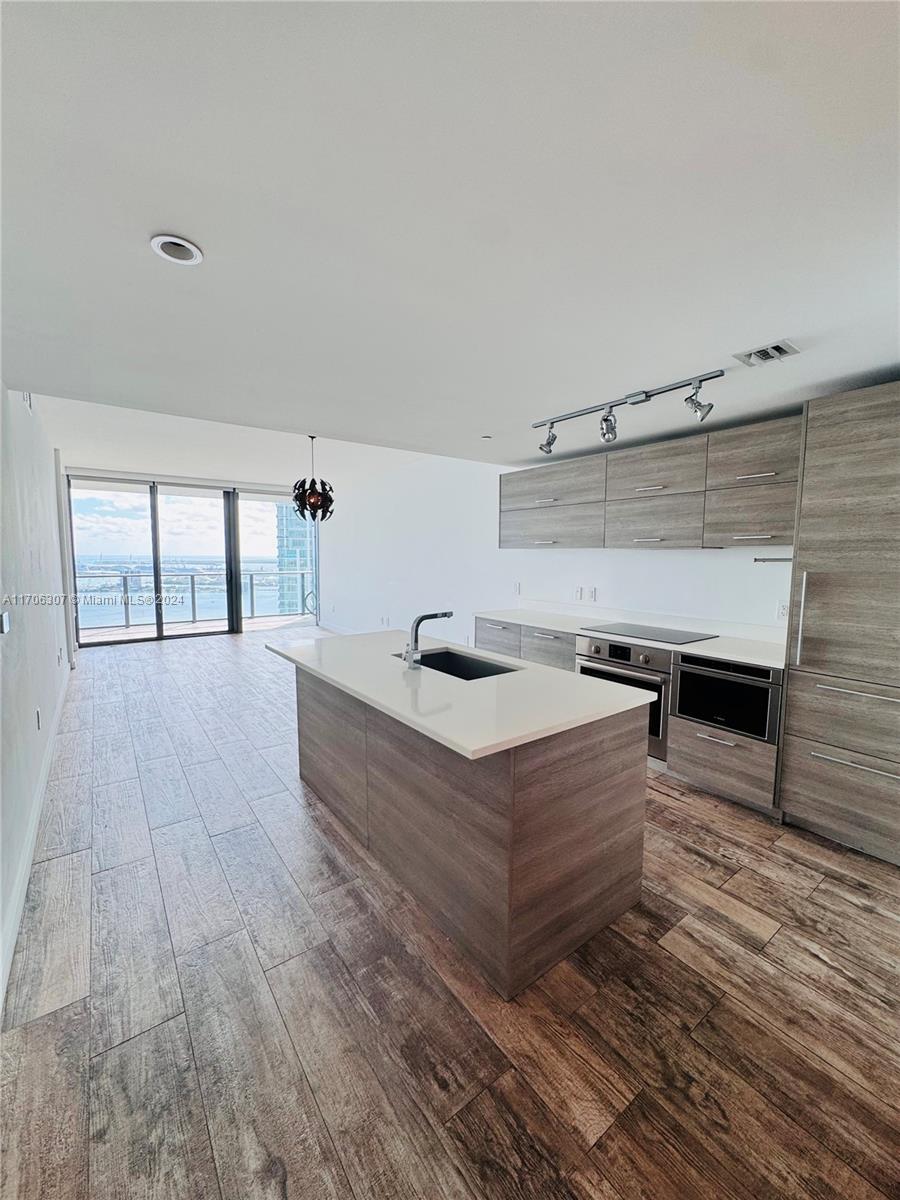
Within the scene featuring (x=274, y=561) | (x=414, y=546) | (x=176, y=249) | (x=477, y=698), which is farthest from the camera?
(x=274, y=561)

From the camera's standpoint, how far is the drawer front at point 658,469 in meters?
3.13

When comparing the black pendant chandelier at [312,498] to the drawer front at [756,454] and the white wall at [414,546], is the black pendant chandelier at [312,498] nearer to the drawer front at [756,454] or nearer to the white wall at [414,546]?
the white wall at [414,546]

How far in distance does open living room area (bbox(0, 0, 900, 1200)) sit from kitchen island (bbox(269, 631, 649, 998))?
21mm

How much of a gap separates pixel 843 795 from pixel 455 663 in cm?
A: 212

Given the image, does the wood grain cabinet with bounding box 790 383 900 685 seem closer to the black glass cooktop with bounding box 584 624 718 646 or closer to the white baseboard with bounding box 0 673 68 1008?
the black glass cooktop with bounding box 584 624 718 646

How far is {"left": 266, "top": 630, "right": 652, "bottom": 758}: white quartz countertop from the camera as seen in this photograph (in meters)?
1.53

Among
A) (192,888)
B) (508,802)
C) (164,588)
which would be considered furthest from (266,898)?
(164,588)

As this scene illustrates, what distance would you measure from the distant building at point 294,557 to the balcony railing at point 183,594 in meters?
0.02

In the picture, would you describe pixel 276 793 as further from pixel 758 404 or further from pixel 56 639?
pixel 758 404

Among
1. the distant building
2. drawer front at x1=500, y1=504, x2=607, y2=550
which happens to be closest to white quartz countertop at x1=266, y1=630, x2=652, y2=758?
drawer front at x1=500, y1=504, x2=607, y2=550

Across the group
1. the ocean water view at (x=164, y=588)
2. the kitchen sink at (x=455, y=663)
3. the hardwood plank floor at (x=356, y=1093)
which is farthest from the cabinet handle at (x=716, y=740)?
the ocean water view at (x=164, y=588)

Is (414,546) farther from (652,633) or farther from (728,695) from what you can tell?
(728,695)

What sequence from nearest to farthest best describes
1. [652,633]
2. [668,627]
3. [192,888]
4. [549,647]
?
[192,888], [652,633], [668,627], [549,647]

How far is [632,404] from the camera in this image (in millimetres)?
2812
